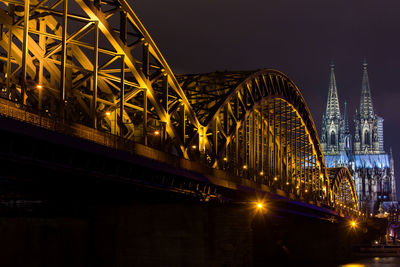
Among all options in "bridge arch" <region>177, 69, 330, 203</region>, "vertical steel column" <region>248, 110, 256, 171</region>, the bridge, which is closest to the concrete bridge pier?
the bridge

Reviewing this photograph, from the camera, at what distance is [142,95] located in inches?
2815

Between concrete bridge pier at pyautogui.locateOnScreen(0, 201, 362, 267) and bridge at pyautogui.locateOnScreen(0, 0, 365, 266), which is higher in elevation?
bridge at pyautogui.locateOnScreen(0, 0, 365, 266)

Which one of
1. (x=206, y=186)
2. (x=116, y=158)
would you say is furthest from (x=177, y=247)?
(x=116, y=158)

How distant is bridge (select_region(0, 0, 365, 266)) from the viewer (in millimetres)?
36625

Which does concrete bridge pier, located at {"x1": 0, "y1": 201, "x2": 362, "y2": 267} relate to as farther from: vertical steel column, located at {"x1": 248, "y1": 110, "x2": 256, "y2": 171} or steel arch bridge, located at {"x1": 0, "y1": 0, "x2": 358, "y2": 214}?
vertical steel column, located at {"x1": 248, "y1": 110, "x2": 256, "y2": 171}

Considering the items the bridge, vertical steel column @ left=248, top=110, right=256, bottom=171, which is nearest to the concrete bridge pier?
the bridge

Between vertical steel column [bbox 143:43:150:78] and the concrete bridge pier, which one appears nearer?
the concrete bridge pier

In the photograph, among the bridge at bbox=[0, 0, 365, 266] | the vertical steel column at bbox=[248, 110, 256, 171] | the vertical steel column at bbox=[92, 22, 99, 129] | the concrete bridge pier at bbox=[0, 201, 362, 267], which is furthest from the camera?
the vertical steel column at bbox=[248, 110, 256, 171]

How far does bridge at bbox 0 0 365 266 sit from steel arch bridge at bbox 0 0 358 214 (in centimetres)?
14

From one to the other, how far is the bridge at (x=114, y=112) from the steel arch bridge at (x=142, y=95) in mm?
139

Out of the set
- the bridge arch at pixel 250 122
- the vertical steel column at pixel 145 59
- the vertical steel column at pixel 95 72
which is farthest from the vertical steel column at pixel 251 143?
the vertical steel column at pixel 95 72

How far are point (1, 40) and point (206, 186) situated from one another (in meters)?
20.8

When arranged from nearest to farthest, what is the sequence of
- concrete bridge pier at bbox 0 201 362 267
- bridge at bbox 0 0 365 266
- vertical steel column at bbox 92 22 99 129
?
bridge at bbox 0 0 365 266, vertical steel column at bbox 92 22 99 129, concrete bridge pier at bbox 0 201 362 267

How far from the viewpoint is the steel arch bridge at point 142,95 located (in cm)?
4709
